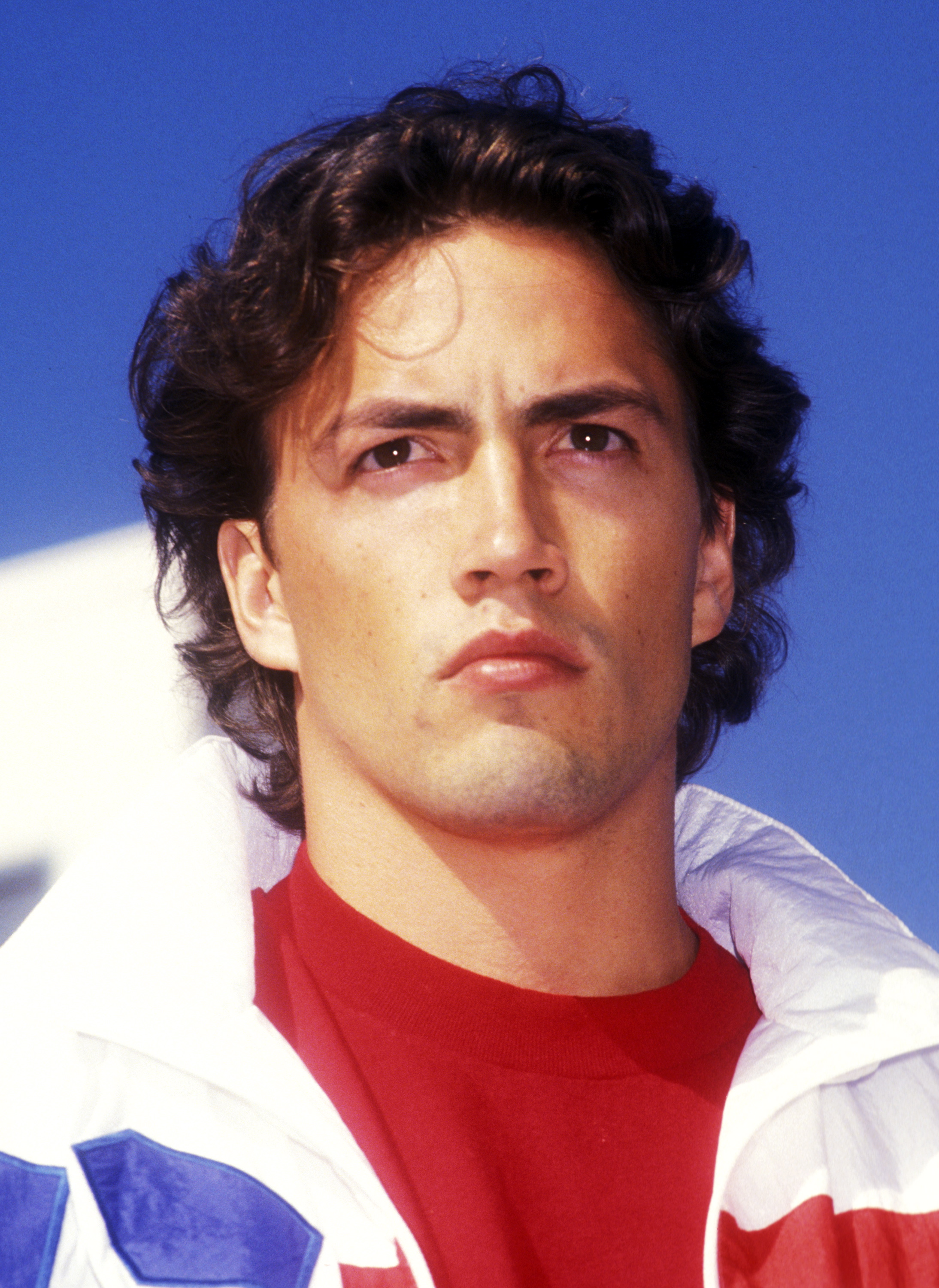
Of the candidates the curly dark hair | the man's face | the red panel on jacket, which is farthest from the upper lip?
the red panel on jacket

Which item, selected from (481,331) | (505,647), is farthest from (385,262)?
(505,647)

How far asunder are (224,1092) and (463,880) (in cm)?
40

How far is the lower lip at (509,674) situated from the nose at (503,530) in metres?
0.08

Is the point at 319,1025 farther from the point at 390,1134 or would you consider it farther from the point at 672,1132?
the point at 672,1132

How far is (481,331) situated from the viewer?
1.61m

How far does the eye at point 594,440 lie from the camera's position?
1.65 meters

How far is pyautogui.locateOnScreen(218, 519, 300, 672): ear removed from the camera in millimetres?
1827

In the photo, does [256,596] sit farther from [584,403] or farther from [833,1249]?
[833,1249]

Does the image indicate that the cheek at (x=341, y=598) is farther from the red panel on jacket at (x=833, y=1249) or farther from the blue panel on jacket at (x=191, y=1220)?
the red panel on jacket at (x=833, y=1249)

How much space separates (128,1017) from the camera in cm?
138

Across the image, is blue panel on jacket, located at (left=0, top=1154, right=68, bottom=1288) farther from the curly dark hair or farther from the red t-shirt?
the curly dark hair

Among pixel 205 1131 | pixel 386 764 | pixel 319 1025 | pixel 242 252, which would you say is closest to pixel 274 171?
pixel 242 252

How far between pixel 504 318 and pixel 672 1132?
0.99 meters

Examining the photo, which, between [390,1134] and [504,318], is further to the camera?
[504,318]
